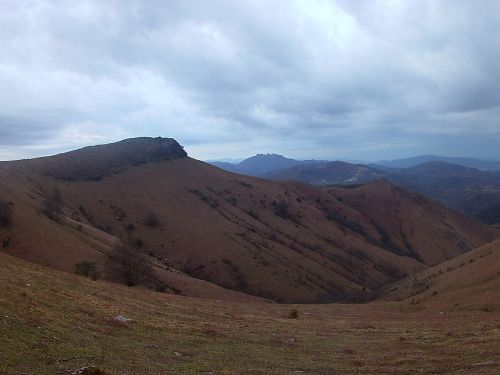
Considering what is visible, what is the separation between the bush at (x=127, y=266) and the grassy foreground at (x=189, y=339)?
1096 inches

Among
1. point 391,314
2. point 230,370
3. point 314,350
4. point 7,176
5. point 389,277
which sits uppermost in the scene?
point 7,176

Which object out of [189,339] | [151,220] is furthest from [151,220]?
[189,339]

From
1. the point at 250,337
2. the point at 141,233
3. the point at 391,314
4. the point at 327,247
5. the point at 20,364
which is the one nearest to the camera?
the point at 20,364

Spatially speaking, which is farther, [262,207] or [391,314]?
[262,207]

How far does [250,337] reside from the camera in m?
27.0

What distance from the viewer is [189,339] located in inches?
941

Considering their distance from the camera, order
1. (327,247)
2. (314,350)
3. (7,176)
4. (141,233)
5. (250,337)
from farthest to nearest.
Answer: (327,247) → (141,233) → (7,176) → (250,337) → (314,350)

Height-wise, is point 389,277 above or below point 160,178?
below

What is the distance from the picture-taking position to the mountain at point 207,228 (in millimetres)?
76188

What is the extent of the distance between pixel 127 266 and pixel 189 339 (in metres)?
42.1

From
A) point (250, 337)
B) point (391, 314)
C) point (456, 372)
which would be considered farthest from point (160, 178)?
point (456, 372)

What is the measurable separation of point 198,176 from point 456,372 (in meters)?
150

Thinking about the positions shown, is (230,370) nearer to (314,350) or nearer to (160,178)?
(314,350)

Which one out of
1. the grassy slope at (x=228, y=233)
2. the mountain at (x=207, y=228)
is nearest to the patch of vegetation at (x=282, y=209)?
the mountain at (x=207, y=228)
